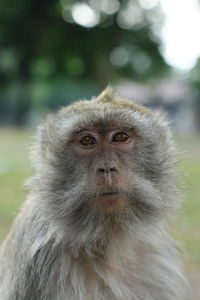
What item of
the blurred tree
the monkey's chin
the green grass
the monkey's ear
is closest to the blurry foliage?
the green grass

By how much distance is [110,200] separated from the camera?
3.04m

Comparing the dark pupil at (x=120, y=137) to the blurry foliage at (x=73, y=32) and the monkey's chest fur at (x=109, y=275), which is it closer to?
the monkey's chest fur at (x=109, y=275)

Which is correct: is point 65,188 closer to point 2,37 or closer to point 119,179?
point 119,179

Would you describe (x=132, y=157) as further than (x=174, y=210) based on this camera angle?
No

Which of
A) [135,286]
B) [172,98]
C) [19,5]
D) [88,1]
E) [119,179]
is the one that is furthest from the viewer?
[172,98]

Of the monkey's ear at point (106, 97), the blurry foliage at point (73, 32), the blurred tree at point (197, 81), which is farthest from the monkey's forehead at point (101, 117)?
the blurred tree at point (197, 81)

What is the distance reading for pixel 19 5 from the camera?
10.2m

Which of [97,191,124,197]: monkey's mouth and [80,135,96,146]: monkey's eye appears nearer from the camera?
[97,191,124,197]: monkey's mouth

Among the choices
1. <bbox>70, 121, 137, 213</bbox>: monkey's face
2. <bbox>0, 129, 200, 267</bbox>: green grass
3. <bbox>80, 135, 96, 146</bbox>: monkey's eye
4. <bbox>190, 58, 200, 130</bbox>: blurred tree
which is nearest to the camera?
<bbox>70, 121, 137, 213</bbox>: monkey's face

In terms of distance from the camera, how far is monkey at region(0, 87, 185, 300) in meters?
3.15

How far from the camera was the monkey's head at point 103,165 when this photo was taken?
3080 mm

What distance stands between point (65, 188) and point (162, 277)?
100 cm

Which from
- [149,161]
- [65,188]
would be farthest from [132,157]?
[65,188]

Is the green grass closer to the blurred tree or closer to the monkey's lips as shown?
the monkey's lips
